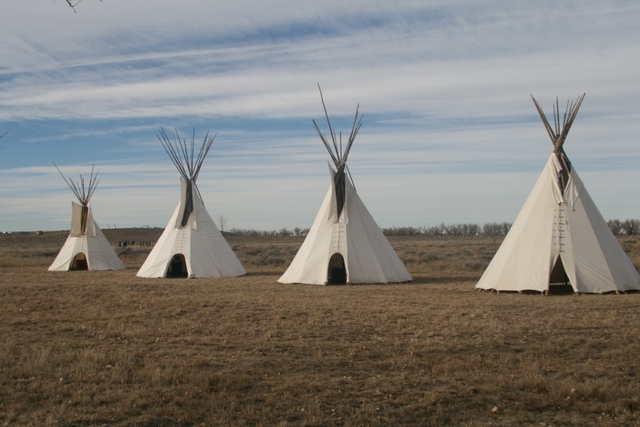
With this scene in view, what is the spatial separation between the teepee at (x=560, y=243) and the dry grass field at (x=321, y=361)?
1.11 metres

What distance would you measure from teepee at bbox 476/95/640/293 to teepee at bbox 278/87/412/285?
3.38 m

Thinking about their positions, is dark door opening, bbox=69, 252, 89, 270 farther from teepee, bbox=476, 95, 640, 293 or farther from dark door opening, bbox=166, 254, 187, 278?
teepee, bbox=476, 95, 640, 293

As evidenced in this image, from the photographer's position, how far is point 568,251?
Answer: 13.0 meters

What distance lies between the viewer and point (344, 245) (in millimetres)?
16219

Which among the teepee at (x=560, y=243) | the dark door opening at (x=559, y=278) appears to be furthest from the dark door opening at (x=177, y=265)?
the dark door opening at (x=559, y=278)

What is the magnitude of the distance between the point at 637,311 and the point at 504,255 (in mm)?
3945

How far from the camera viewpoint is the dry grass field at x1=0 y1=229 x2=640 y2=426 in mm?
4859

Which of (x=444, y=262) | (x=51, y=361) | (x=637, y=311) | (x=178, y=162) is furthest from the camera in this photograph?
(x=444, y=262)

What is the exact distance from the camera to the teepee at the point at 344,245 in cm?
1611

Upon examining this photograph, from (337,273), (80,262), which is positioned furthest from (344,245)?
(80,262)

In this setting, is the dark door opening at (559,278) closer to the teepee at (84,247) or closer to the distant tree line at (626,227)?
the teepee at (84,247)

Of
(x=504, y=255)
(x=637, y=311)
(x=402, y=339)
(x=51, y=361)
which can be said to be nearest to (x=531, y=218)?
(x=504, y=255)

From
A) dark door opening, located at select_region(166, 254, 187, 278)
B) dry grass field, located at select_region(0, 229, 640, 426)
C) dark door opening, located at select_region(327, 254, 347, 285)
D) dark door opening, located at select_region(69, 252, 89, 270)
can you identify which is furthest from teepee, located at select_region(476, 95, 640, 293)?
dark door opening, located at select_region(69, 252, 89, 270)

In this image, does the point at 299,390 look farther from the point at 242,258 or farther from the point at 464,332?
the point at 242,258
